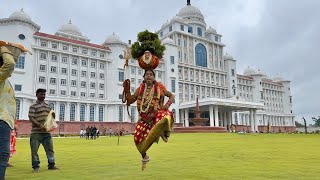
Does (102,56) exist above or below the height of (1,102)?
above

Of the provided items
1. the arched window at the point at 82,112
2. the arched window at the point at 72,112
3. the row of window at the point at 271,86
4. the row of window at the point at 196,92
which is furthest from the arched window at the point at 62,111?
the row of window at the point at 271,86

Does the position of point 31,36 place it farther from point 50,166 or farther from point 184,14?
point 50,166

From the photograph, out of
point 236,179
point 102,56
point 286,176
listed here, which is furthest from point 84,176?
point 102,56

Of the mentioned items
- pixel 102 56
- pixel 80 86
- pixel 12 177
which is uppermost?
pixel 102 56

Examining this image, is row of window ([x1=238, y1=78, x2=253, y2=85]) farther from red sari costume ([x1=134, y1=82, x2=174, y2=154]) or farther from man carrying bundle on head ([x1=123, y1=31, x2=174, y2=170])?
red sari costume ([x1=134, y1=82, x2=174, y2=154])

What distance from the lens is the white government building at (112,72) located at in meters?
50.0

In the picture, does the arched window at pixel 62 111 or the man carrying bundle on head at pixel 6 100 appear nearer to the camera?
the man carrying bundle on head at pixel 6 100

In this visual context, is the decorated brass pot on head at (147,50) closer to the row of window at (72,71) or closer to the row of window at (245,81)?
the row of window at (72,71)

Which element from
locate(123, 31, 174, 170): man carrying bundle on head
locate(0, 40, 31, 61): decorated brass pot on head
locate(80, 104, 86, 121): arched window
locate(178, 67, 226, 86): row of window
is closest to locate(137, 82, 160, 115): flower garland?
locate(123, 31, 174, 170): man carrying bundle on head

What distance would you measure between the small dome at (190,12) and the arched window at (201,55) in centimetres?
838

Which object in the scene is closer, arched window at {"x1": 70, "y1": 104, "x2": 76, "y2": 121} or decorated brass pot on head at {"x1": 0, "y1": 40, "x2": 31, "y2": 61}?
decorated brass pot on head at {"x1": 0, "y1": 40, "x2": 31, "y2": 61}

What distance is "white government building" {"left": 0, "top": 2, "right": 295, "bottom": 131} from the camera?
50.0 metres

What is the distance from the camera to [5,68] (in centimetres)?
477

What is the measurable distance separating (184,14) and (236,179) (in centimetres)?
7655
